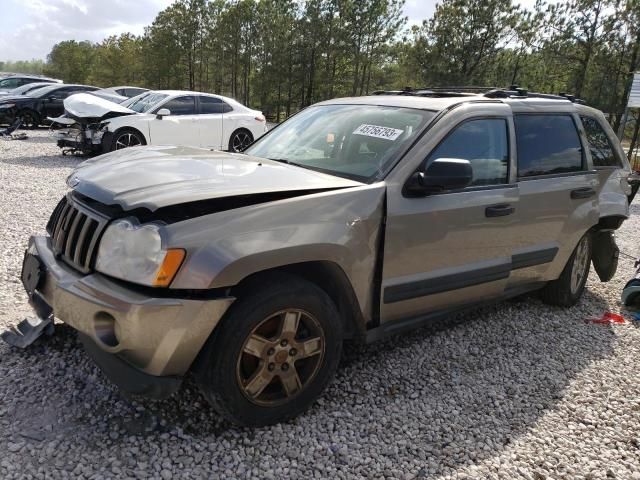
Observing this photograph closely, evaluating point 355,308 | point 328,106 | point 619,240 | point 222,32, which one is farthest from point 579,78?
point 222,32

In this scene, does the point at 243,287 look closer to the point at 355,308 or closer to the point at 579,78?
the point at 355,308

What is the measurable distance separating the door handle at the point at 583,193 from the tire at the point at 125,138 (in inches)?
363

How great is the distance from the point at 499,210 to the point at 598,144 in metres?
1.70

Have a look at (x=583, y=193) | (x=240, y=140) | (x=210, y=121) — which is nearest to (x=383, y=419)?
(x=583, y=193)

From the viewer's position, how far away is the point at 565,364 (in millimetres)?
3684

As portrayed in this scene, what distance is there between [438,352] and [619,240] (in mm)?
5597

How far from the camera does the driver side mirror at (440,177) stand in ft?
9.32

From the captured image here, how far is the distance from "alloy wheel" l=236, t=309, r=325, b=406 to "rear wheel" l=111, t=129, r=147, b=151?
9449 mm

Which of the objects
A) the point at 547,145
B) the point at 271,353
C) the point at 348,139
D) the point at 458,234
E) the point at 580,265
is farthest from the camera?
the point at 580,265

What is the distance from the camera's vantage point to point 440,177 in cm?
285

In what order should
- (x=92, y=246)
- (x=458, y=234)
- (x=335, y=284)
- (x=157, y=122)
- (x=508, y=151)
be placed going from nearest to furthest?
(x=92, y=246)
(x=335, y=284)
(x=458, y=234)
(x=508, y=151)
(x=157, y=122)

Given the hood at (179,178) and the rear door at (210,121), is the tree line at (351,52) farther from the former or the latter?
the hood at (179,178)

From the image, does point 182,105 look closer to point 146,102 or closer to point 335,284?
point 146,102

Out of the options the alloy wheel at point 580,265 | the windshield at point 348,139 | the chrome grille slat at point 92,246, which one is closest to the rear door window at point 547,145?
the alloy wheel at point 580,265
